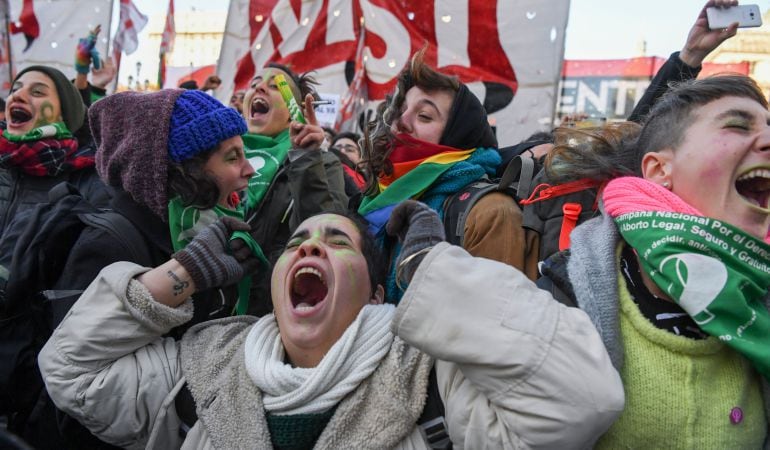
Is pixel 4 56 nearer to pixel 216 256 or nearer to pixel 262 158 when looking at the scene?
pixel 262 158

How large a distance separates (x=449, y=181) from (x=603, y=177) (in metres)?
0.66

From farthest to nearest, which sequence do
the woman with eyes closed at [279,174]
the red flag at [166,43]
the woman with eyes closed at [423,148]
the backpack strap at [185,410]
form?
the red flag at [166,43] < the woman with eyes closed at [279,174] < the woman with eyes closed at [423,148] < the backpack strap at [185,410]

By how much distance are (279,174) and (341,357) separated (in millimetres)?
1579

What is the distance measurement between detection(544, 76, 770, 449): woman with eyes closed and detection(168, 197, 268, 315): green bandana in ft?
3.61

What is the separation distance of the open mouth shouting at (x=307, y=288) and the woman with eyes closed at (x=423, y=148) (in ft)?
0.92

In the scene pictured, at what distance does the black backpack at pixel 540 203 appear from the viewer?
2035 millimetres

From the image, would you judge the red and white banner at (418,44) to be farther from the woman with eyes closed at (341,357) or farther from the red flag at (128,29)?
the woman with eyes closed at (341,357)

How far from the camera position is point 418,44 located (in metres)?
5.59

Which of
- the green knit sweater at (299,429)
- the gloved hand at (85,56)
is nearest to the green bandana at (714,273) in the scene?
the green knit sweater at (299,429)

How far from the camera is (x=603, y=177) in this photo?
6.46 feet

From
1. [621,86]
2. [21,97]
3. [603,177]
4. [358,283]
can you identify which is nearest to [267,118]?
[21,97]

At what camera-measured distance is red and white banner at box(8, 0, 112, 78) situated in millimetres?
6742

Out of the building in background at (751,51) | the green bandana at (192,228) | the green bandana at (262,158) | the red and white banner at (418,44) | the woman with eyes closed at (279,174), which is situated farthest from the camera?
the building in background at (751,51)

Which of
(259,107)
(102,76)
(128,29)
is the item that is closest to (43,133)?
(259,107)
